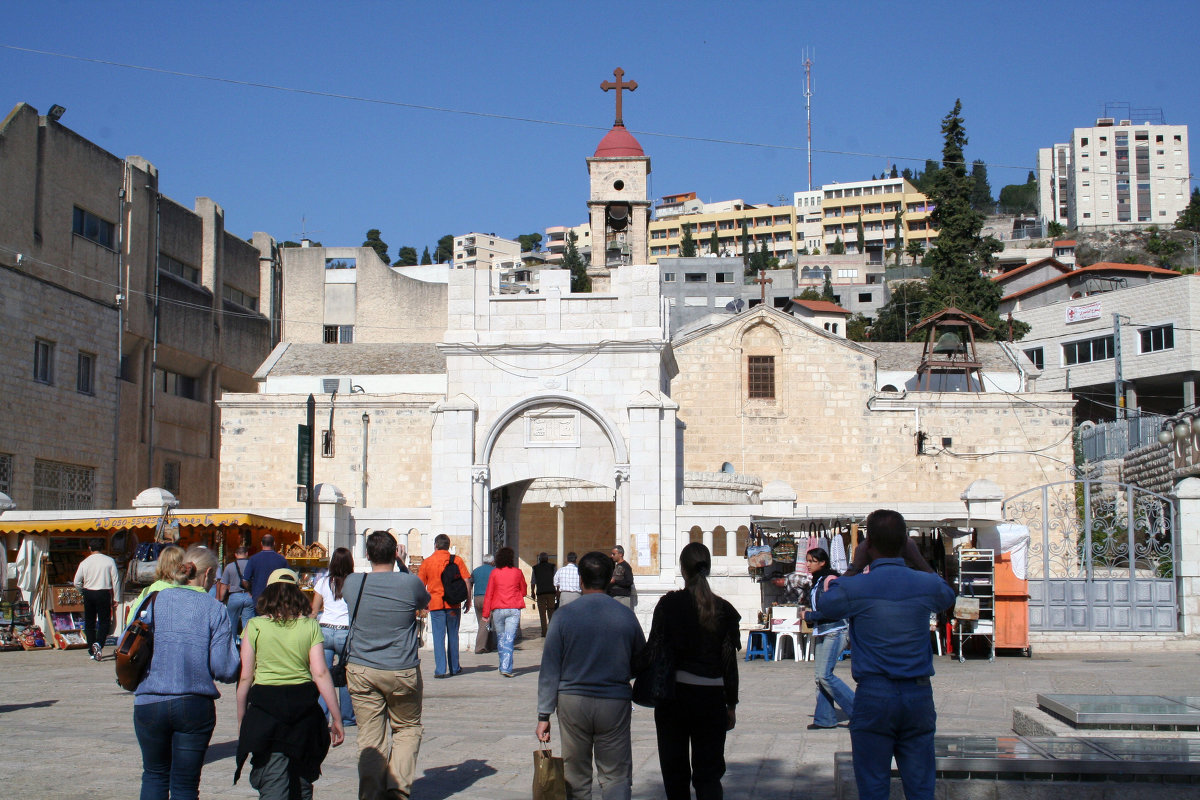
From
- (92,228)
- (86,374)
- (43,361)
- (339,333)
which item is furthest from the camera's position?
(339,333)

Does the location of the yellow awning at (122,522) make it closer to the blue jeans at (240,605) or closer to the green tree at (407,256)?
the blue jeans at (240,605)

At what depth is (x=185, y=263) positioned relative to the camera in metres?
36.3

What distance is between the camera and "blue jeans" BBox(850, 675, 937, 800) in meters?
5.79

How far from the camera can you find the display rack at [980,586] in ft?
50.6

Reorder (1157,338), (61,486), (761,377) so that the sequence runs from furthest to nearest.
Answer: (1157,338) → (761,377) → (61,486)

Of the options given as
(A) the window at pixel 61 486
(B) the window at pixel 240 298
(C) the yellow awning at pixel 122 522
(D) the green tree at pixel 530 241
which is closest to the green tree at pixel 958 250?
(B) the window at pixel 240 298

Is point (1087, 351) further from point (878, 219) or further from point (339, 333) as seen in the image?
point (878, 219)

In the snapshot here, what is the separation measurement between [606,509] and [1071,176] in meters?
120

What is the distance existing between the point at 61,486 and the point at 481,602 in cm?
1693

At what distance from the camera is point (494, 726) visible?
33.6ft

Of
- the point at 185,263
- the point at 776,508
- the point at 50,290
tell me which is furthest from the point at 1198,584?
the point at 185,263

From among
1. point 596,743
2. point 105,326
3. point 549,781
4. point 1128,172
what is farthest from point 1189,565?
point 1128,172

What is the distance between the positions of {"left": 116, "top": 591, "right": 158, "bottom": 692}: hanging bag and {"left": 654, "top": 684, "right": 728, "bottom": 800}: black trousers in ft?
8.87

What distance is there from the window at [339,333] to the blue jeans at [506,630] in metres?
30.7
